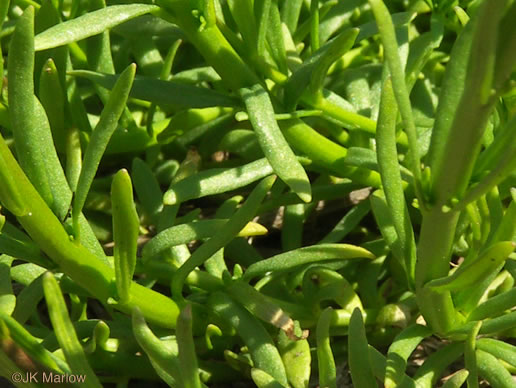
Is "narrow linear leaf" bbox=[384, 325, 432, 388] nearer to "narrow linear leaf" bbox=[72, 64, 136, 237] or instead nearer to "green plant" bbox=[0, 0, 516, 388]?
"green plant" bbox=[0, 0, 516, 388]

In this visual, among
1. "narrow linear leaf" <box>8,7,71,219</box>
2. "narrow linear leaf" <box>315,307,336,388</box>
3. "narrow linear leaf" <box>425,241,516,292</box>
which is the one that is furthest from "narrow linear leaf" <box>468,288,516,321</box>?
"narrow linear leaf" <box>8,7,71,219</box>

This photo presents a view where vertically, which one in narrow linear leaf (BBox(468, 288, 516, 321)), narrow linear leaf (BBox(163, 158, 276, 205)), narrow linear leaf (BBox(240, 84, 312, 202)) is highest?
narrow linear leaf (BBox(240, 84, 312, 202))

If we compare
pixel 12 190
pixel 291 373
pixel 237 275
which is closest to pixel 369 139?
pixel 237 275

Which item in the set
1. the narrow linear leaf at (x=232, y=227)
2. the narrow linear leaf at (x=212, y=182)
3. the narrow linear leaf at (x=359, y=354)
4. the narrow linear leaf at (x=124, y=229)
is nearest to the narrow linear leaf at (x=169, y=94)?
the narrow linear leaf at (x=212, y=182)

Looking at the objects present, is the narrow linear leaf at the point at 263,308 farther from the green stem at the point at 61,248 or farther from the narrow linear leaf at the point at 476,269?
the narrow linear leaf at the point at 476,269

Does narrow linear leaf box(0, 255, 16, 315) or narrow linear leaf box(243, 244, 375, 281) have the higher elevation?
narrow linear leaf box(0, 255, 16, 315)

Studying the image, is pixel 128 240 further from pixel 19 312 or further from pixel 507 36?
pixel 507 36
